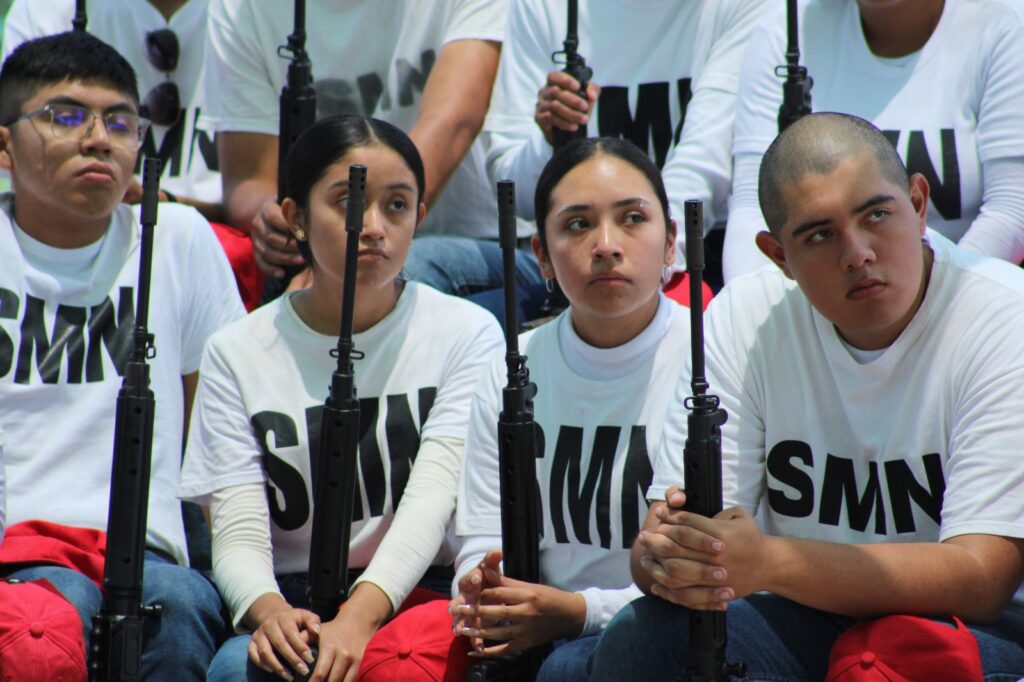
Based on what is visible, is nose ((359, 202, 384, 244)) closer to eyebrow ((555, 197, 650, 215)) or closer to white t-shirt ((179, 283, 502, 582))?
white t-shirt ((179, 283, 502, 582))

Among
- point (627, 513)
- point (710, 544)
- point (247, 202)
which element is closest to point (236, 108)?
point (247, 202)

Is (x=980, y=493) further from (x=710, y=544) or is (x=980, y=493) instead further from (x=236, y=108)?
(x=236, y=108)

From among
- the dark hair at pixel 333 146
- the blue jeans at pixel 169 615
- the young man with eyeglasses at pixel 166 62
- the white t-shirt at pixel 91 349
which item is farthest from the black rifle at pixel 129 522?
the young man with eyeglasses at pixel 166 62

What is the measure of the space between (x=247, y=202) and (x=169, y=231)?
0.55 meters

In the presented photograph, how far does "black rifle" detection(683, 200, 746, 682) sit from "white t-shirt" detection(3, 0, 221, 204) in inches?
92.4

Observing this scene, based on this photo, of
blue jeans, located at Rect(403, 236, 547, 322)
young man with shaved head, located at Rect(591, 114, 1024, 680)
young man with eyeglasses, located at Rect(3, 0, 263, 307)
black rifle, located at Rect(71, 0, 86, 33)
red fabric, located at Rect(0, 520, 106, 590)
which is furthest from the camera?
young man with eyeglasses, located at Rect(3, 0, 263, 307)

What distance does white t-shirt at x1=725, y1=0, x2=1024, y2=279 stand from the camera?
131 inches

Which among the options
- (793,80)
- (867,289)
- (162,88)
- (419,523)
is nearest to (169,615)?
(419,523)

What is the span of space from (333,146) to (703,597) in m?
1.50

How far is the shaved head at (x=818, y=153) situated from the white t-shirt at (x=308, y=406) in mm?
876

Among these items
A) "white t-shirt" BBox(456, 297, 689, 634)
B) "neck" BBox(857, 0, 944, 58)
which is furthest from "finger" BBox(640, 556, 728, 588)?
"neck" BBox(857, 0, 944, 58)

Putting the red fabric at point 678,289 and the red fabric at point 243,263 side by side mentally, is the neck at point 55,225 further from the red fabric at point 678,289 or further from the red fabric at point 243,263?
the red fabric at point 678,289

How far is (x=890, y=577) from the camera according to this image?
2322 millimetres

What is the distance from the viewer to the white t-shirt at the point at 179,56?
172 inches
